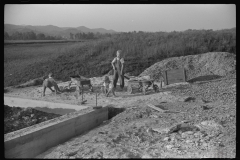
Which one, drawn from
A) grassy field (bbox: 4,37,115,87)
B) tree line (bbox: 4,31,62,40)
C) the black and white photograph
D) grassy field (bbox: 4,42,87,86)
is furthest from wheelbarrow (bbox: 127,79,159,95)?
tree line (bbox: 4,31,62,40)

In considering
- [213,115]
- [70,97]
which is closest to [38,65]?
[70,97]

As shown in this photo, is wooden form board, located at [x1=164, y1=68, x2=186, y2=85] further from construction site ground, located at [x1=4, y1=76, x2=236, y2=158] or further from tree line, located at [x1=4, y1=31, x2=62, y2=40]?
tree line, located at [x1=4, y1=31, x2=62, y2=40]

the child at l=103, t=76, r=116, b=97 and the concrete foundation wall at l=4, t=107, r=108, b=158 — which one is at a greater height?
the child at l=103, t=76, r=116, b=97

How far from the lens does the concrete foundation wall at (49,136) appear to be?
4924 mm

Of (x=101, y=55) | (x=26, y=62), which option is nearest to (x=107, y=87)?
(x=101, y=55)

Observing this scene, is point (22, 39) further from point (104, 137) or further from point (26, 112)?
point (104, 137)

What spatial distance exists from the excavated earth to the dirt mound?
4.16 m

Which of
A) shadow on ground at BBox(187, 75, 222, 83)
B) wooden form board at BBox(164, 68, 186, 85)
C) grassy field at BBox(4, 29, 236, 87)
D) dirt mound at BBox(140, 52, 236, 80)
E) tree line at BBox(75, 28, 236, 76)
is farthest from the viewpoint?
tree line at BBox(75, 28, 236, 76)

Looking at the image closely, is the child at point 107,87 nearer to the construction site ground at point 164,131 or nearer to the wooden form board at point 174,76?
the construction site ground at point 164,131

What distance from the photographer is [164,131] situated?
6.01 m

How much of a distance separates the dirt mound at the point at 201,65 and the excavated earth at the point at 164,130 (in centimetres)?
416

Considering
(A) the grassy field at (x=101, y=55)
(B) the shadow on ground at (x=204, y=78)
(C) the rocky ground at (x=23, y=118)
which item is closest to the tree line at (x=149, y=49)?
(A) the grassy field at (x=101, y=55)

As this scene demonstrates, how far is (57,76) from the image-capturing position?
15.7 m

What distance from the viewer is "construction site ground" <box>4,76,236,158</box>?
4.94m
